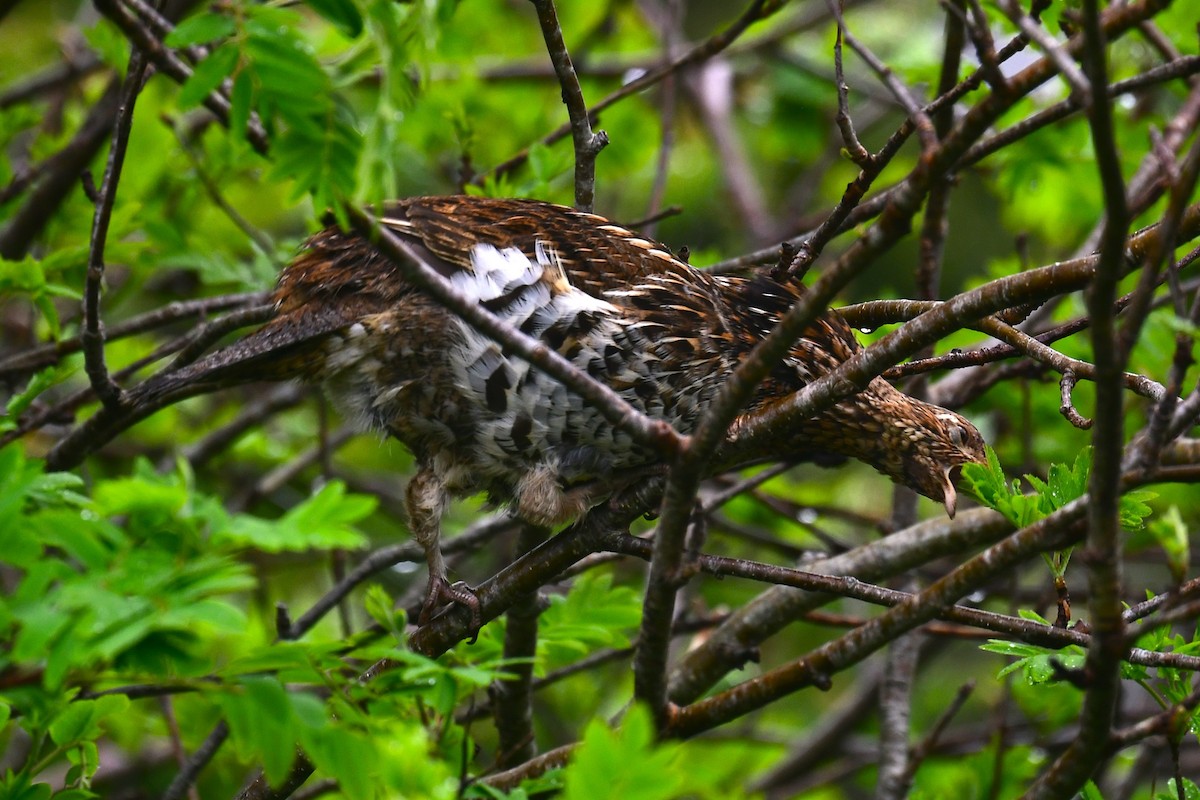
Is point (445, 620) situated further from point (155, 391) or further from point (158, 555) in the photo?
point (158, 555)

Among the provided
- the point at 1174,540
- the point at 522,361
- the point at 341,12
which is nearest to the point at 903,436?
the point at 522,361

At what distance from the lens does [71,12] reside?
1057 centimetres

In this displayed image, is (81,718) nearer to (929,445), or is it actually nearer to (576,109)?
(576,109)

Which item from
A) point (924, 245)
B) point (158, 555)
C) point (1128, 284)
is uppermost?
point (1128, 284)

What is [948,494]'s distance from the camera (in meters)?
4.17

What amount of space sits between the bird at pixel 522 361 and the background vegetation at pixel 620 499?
30 centimetres

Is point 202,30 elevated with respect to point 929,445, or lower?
lower

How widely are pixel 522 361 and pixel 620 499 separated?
0.53 meters

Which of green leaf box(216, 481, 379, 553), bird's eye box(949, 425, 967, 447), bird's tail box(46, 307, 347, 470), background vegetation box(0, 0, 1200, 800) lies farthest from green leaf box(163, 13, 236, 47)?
bird's eye box(949, 425, 967, 447)

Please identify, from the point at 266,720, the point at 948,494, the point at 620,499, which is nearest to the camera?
the point at 266,720

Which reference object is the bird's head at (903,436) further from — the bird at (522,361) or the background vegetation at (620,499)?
the background vegetation at (620,499)

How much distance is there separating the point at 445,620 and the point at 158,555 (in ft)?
5.30

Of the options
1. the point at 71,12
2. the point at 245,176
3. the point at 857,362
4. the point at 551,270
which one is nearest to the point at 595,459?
the point at 551,270

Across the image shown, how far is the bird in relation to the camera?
3965 millimetres
